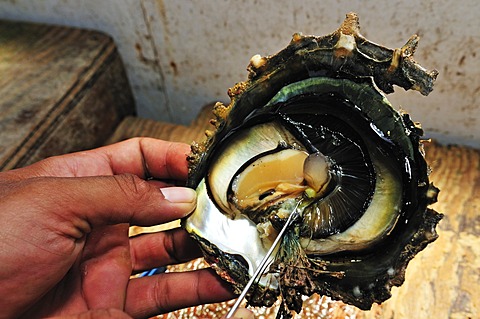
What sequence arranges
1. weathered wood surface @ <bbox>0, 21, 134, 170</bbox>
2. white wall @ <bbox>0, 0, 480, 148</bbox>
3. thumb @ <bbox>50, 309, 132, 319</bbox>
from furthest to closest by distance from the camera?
weathered wood surface @ <bbox>0, 21, 134, 170</bbox>, white wall @ <bbox>0, 0, 480, 148</bbox>, thumb @ <bbox>50, 309, 132, 319</bbox>

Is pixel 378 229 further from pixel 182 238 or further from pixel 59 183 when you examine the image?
pixel 59 183

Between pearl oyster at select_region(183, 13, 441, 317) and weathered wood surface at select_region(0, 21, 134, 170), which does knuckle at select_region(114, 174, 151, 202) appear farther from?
weathered wood surface at select_region(0, 21, 134, 170)

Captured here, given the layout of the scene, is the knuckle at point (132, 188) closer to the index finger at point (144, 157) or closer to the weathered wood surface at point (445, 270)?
the index finger at point (144, 157)

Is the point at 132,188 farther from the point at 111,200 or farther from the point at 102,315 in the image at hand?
the point at 102,315

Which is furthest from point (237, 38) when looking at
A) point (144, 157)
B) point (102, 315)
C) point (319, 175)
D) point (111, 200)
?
point (102, 315)

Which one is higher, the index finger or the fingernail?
the fingernail

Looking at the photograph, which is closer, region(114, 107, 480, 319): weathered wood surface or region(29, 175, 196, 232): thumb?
region(29, 175, 196, 232): thumb

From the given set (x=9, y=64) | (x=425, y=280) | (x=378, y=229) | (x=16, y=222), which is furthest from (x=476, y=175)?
(x=9, y=64)

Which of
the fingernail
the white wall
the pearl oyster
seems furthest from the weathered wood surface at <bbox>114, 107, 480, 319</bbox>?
the fingernail
